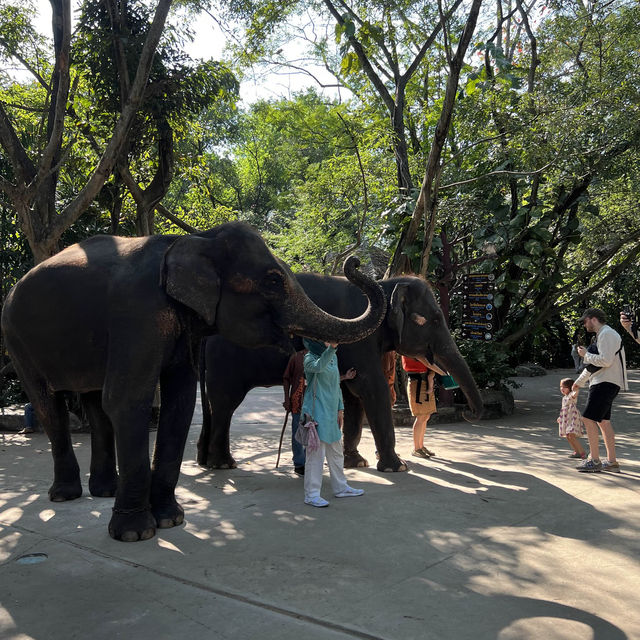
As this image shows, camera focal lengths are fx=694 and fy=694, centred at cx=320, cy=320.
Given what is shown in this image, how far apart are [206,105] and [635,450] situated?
25.8 feet

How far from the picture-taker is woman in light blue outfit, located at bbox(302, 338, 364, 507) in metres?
5.82

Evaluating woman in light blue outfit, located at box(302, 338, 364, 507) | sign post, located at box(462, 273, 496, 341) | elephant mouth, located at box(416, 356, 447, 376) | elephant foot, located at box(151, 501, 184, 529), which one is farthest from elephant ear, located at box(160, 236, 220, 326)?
sign post, located at box(462, 273, 496, 341)

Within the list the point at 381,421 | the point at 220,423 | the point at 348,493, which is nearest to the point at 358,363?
the point at 381,421

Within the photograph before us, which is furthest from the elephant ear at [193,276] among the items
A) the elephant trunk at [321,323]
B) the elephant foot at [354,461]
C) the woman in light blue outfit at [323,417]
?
the elephant foot at [354,461]

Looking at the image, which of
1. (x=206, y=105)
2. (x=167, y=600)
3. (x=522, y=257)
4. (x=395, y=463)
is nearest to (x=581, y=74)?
(x=522, y=257)

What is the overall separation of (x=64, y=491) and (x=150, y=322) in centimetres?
202

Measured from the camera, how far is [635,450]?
27.0 feet

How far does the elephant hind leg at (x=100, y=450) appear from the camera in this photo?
616 centimetres

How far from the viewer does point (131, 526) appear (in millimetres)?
4855

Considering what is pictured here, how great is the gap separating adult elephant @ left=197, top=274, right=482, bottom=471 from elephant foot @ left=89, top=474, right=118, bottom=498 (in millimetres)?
1418

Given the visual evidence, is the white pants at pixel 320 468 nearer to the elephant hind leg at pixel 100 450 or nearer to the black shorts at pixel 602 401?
the elephant hind leg at pixel 100 450

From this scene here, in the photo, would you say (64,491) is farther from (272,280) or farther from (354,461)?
(354,461)

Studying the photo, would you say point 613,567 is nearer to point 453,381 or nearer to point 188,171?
point 453,381

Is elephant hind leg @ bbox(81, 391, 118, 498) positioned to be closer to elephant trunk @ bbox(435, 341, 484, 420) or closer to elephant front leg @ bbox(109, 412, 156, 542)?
elephant front leg @ bbox(109, 412, 156, 542)
